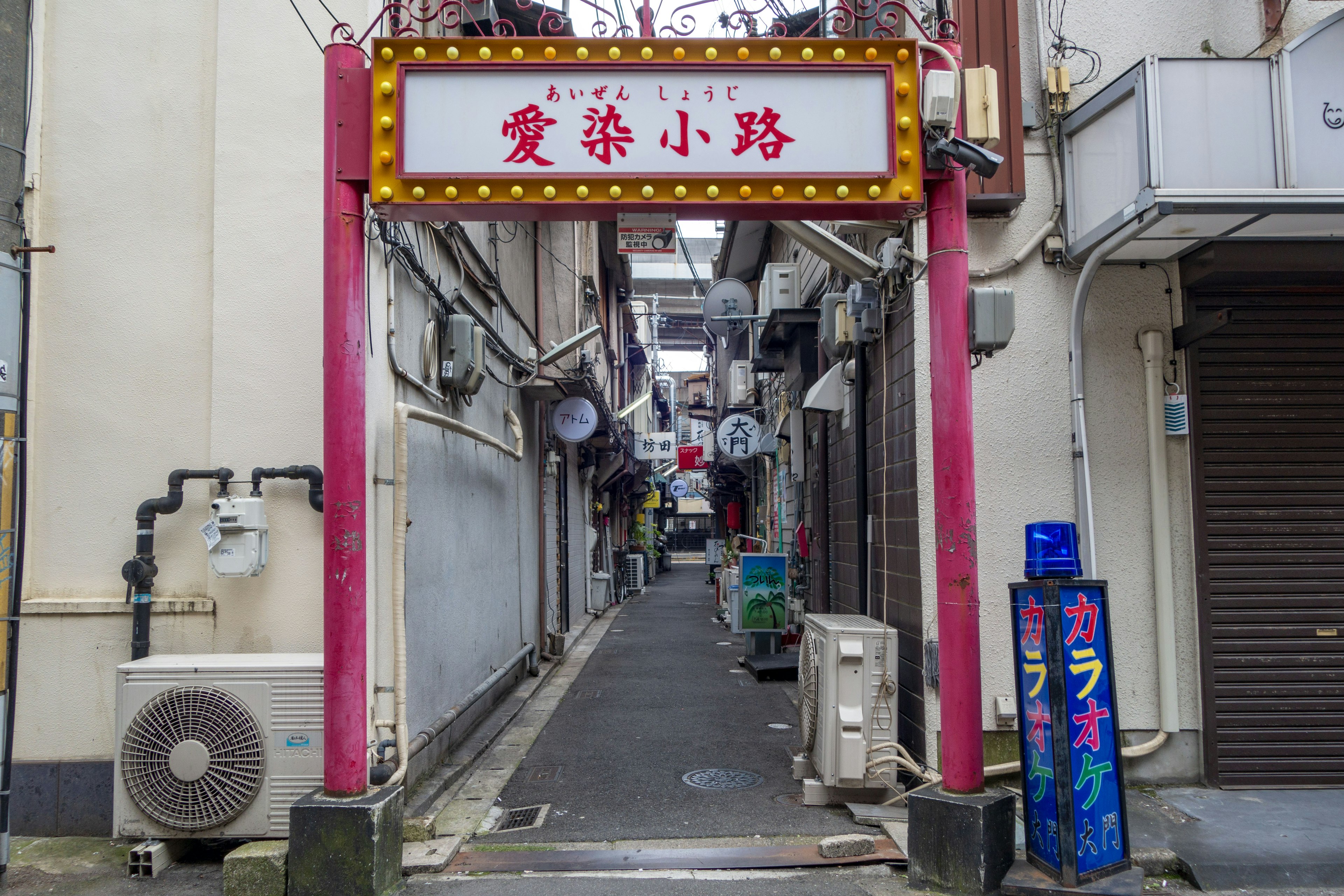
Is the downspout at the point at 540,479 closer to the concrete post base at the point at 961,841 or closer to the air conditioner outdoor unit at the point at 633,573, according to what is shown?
the concrete post base at the point at 961,841

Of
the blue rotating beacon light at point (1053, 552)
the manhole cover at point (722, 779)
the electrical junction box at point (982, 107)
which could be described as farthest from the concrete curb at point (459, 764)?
the electrical junction box at point (982, 107)

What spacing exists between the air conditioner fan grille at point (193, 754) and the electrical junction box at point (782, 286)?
828 cm

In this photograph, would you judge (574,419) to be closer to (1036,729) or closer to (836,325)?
(836,325)

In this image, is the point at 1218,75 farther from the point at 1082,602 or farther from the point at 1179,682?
the point at 1179,682

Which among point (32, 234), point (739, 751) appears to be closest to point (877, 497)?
point (739, 751)

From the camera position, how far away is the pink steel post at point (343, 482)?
4.60m

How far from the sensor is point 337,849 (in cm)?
445

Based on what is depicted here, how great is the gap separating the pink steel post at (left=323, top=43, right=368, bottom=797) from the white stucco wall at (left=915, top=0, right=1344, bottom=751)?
3859mm

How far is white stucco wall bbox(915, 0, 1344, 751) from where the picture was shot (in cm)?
602

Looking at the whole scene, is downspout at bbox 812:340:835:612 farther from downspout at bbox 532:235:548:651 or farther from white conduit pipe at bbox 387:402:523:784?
white conduit pipe at bbox 387:402:523:784

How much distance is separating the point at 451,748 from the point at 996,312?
18.5 feet

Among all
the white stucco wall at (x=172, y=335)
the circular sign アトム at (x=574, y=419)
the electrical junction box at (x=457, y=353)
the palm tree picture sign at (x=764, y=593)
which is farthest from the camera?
the circular sign アトム at (x=574, y=419)

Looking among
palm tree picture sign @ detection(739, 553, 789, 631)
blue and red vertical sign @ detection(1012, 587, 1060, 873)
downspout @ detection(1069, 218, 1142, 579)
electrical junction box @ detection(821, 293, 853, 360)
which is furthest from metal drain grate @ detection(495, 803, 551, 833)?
palm tree picture sign @ detection(739, 553, 789, 631)

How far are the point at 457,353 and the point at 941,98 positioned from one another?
14.5 ft
